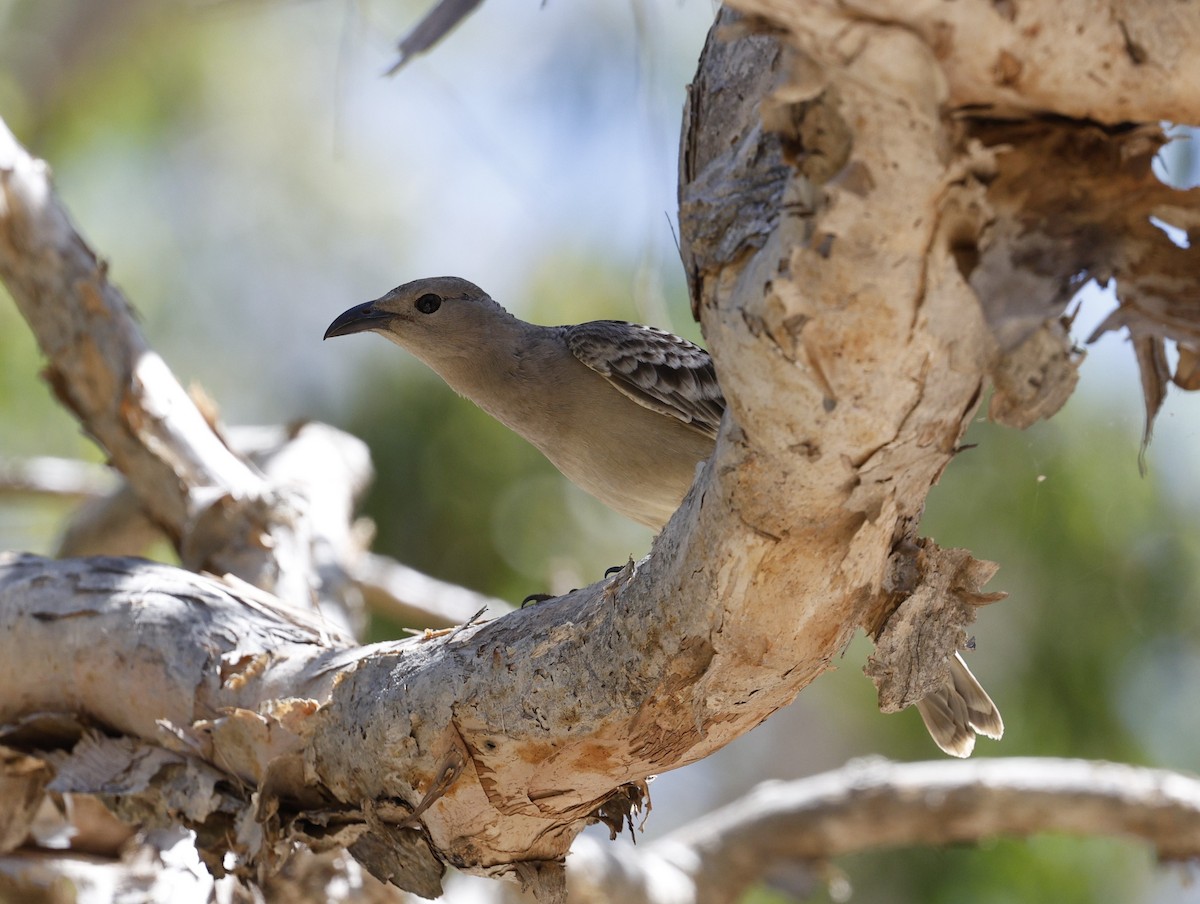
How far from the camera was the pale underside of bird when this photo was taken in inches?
167

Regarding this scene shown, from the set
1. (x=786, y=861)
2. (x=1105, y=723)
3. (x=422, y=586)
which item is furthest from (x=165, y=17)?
(x=1105, y=723)

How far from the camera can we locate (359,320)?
14.8 ft

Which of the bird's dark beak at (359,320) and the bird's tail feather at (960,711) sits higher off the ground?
the bird's dark beak at (359,320)

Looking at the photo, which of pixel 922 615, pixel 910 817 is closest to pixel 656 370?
pixel 922 615

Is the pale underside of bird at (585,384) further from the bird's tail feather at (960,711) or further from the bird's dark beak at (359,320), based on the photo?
the bird's tail feather at (960,711)

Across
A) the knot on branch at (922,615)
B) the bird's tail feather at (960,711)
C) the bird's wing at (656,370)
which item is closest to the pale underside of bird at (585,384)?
the bird's wing at (656,370)

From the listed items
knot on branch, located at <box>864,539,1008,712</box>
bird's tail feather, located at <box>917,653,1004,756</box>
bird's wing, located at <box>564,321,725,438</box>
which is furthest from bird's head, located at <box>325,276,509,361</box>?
knot on branch, located at <box>864,539,1008,712</box>

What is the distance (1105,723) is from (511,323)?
4160 mm

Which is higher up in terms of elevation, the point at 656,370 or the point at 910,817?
the point at 656,370

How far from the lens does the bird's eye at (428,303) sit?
183 inches

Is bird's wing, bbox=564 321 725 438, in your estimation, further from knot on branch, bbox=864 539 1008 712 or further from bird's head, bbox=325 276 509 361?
knot on branch, bbox=864 539 1008 712

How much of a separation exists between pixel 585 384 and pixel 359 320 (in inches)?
35.6

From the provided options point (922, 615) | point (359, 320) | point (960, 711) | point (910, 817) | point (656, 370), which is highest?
point (922, 615)

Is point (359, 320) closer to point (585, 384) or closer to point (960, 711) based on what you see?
point (585, 384)
